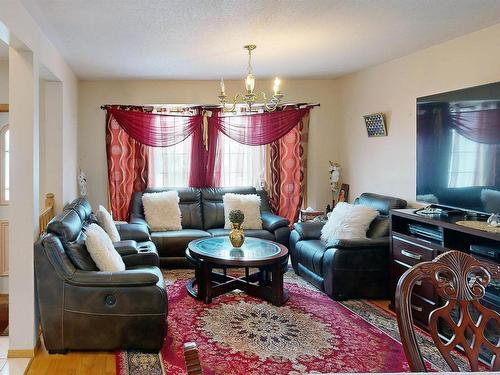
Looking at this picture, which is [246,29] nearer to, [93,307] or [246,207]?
[93,307]

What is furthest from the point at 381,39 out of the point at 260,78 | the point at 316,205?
the point at 316,205

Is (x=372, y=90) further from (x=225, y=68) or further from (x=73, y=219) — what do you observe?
(x=73, y=219)

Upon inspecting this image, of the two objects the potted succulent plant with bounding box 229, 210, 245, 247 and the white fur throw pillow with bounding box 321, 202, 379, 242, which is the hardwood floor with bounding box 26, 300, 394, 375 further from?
the white fur throw pillow with bounding box 321, 202, 379, 242

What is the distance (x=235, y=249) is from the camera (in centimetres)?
401

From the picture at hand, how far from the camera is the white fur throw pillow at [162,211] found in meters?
5.36

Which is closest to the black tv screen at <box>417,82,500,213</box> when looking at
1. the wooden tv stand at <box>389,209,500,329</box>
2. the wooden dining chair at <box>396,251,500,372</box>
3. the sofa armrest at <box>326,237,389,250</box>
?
the wooden tv stand at <box>389,209,500,329</box>

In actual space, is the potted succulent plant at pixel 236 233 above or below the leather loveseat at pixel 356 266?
above

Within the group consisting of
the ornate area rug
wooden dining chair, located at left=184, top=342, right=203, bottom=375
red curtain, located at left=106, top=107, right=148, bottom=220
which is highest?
red curtain, located at left=106, top=107, right=148, bottom=220

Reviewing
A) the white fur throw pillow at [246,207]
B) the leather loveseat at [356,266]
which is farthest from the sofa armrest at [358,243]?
the white fur throw pillow at [246,207]

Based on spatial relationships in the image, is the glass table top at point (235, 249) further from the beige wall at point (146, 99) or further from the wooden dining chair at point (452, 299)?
the wooden dining chair at point (452, 299)

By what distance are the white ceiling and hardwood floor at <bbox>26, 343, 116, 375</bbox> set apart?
2372 mm

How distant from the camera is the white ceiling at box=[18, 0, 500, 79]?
2.91m

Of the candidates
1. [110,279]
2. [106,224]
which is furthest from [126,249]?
[110,279]

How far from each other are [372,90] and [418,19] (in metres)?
1.84
